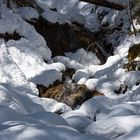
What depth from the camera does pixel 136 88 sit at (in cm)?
892

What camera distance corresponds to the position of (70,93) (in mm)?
8742

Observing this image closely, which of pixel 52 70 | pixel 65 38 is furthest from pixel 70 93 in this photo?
pixel 65 38

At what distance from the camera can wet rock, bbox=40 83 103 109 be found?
28.0 feet

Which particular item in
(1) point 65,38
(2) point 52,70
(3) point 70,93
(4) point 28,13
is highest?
(4) point 28,13

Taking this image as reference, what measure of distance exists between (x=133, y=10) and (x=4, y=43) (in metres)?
3.59

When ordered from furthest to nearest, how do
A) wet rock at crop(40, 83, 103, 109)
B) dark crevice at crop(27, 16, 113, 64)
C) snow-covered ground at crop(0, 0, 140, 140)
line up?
dark crevice at crop(27, 16, 113, 64), wet rock at crop(40, 83, 103, 109), snow-covered ground at crop(0, 0, 140, 140)

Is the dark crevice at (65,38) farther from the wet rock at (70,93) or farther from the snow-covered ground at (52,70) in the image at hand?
the wet rock at (70,93)

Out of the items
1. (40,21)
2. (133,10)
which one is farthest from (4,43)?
(133,10)

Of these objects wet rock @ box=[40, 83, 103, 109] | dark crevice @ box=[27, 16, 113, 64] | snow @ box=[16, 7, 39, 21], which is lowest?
wet rock @ box=[40, 83, 103, 109]

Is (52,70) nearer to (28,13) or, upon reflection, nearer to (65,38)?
(65,38)

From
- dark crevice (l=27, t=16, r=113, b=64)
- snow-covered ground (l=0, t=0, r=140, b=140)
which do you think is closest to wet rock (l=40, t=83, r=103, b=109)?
snow-covered ground (l=0, t=0, r=140, b=140)

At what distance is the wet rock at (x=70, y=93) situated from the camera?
8539 mm

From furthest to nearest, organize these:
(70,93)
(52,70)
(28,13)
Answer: (28,13) < (52,70) < (70,93)

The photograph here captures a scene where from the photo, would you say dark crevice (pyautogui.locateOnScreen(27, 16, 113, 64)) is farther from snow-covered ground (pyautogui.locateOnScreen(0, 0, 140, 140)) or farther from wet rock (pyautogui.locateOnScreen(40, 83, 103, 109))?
wet rock (pyautogui.locateOnScreen(40, 83, 103, 109))
